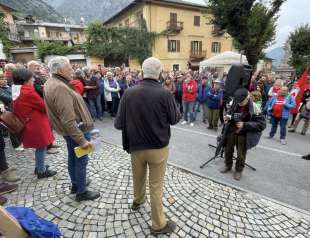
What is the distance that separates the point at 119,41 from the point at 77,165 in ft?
84.2

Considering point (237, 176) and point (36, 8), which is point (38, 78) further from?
point (36, 8)

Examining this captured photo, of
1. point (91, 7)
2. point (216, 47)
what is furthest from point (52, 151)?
point (91, 7)

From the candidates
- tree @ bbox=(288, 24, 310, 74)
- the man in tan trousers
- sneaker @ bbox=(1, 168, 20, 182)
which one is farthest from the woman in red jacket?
tree @ bbox=(288, 24, 310, 74)

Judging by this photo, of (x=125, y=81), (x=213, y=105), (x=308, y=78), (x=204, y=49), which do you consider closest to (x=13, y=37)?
(x=204, y=49)

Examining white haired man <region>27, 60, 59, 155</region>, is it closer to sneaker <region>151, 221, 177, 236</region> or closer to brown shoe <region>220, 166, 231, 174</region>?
sneaker <region>151, 221, 177, 236</region>

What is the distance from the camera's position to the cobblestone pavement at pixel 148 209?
2.64 metres

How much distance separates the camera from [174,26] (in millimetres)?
26922

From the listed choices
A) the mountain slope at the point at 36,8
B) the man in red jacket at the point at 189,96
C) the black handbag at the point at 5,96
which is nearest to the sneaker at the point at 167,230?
the black handbag at the point at 5,96

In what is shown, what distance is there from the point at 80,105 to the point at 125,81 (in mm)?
6249

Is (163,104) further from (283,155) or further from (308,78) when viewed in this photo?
(308,78)

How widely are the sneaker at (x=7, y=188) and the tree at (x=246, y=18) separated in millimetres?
13558

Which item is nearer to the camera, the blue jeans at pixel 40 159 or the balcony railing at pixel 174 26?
the blue jeans at pixel 40 159

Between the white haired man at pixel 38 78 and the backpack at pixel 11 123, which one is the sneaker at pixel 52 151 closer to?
the white haired man at pixel 38 78

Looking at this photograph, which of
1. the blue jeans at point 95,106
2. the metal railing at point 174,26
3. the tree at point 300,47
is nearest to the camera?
the blue jeans at point 95,106
